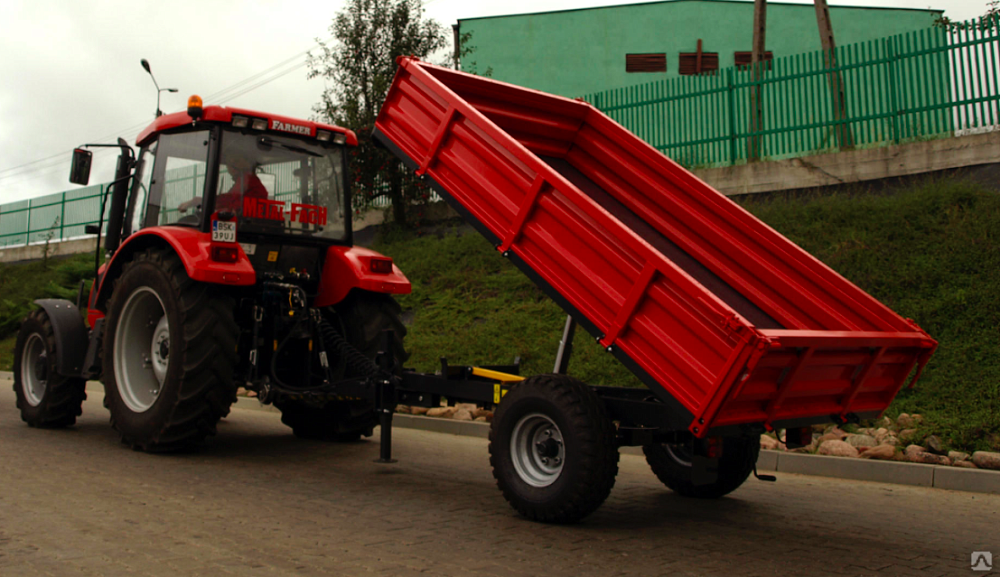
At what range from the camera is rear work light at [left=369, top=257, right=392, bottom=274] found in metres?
7.35

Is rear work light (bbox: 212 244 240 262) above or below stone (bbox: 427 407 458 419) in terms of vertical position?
above

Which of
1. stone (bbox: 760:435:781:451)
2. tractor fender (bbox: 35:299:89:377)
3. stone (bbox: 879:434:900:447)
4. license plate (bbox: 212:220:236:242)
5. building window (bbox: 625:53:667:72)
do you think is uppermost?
building window (bbox: 625:53:667:72)

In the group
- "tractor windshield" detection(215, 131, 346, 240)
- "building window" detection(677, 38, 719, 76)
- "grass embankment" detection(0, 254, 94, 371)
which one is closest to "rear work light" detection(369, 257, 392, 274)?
"tractor windshield" detection(215, 131, 346, 240)

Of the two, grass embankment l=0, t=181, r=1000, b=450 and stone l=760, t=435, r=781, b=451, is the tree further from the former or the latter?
stone l=760, t=435, r=781, b=451

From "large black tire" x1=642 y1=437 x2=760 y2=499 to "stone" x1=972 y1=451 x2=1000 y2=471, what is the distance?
2.14 meters

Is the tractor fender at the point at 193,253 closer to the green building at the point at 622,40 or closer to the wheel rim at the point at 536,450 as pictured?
the wheel rim at the point at 536,450

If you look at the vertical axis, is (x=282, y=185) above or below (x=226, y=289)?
above

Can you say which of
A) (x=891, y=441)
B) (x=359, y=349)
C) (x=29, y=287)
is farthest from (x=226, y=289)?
(x=29, y=287)

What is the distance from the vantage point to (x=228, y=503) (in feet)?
17.2

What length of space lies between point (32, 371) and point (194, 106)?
383cm

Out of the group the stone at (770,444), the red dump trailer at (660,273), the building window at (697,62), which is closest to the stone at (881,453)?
the stone at (770,444)

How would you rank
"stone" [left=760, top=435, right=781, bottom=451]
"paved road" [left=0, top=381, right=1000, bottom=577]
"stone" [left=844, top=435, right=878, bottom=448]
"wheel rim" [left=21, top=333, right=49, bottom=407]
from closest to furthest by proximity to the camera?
1. "paved road" [left=0, top=381, right=1000, bottom=577]
2. "stone" [left=844, top=435, right=878, bottom=448]
3. "stone" [left=760, top=435, right=781, bottom=451]
4. "wheel rim" [left=21, top=333, right=49, bottom=407]

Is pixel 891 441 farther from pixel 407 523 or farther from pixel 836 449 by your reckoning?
pixel 407 523

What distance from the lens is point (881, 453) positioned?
7098mm
